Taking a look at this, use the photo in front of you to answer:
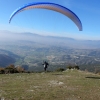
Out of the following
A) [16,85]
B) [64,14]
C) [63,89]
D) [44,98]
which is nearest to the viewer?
[44,98]

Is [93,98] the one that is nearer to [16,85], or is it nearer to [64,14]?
[16,85]

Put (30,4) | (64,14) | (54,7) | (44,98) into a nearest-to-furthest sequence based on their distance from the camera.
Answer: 1. (44,98)
2. (30,4)
3. (54,7)
4. (64,14)

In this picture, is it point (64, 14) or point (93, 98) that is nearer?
point (93, 98)

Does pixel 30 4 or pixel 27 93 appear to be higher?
pixel 30 4

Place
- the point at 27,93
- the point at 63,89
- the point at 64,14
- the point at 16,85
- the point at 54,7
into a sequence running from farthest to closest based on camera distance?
the point at 64,14, the point at 54,7, the point at 16,85, the point at 63,89, the point at 27,93

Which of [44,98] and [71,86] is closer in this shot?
[44,98]

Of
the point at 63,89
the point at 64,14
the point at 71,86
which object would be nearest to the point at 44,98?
the point at 63,89

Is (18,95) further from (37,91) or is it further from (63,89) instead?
(63,89)

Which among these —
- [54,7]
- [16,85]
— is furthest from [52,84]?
[54,7]

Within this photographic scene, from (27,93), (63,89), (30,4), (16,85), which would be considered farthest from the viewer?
(30,4)
